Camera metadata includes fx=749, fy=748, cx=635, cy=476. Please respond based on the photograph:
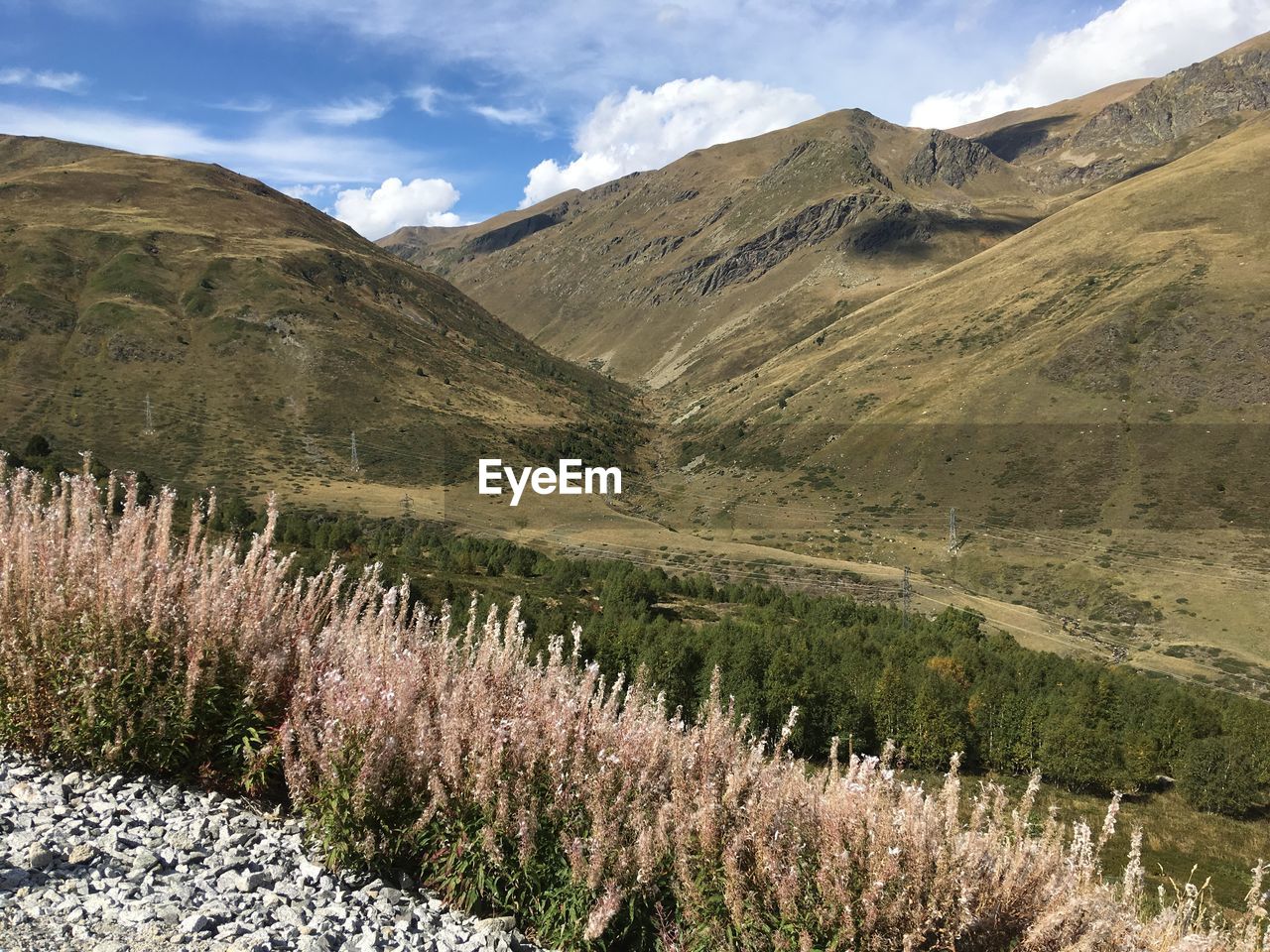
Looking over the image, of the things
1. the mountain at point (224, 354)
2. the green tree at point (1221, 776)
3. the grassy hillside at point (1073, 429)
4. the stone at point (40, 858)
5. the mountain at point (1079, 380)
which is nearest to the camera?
the stone at point (40, 858)

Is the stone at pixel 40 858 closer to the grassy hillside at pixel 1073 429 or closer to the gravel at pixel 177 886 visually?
the gravel at pixel 177 886

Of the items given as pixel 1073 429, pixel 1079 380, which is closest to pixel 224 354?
pixel 1073 429

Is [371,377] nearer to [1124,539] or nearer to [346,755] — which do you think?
[1124,539]

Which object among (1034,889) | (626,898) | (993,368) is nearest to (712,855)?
(626,898)

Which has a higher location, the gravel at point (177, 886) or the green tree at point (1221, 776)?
the gravel at point (177, 886)

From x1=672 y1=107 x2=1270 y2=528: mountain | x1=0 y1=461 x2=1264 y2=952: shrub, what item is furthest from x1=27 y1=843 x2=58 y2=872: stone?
x1=672 y1=107 x2=1270 y2=528: mountain

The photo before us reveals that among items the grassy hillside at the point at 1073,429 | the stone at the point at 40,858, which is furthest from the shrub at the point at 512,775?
the grassy hillside at the point at 1073,429

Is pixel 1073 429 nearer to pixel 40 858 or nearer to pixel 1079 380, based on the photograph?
pixel 1079 380
